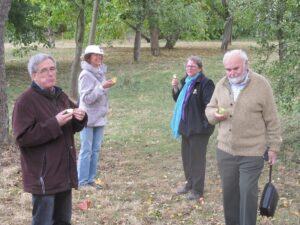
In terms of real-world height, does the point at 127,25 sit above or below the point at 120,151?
above

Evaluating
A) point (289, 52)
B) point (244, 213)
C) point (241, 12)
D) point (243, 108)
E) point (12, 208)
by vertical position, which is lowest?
point (12, 208)

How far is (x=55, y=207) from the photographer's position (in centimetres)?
464

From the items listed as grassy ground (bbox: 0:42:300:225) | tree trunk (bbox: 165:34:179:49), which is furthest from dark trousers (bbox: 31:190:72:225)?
tree trunk (bbox: 165:34:179:49)

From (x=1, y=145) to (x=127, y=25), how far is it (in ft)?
55.4

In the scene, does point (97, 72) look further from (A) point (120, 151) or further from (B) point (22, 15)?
(B) point (22, 15)

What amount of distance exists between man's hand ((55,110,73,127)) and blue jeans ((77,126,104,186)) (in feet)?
8.96

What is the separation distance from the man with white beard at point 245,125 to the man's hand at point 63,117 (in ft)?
4.90

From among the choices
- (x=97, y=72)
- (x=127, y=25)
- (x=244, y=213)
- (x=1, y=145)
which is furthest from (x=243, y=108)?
(x=127, y=25)

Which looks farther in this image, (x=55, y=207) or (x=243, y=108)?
(x=243, y=108)

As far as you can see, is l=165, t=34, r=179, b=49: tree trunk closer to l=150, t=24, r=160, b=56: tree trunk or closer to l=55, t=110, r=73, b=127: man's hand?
l=150, t=24, r=160, b=56: tree trunk

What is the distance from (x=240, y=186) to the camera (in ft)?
16.7

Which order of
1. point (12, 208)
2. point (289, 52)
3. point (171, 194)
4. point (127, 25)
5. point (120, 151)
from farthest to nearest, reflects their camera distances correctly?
point (127, 25)
point (120, 151)
point (289, 52)
point (171, 194)
point (12, 208)

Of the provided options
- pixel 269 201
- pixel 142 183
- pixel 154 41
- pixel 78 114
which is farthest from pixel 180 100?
pixel 154 41

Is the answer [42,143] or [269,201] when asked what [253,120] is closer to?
[269,201]
